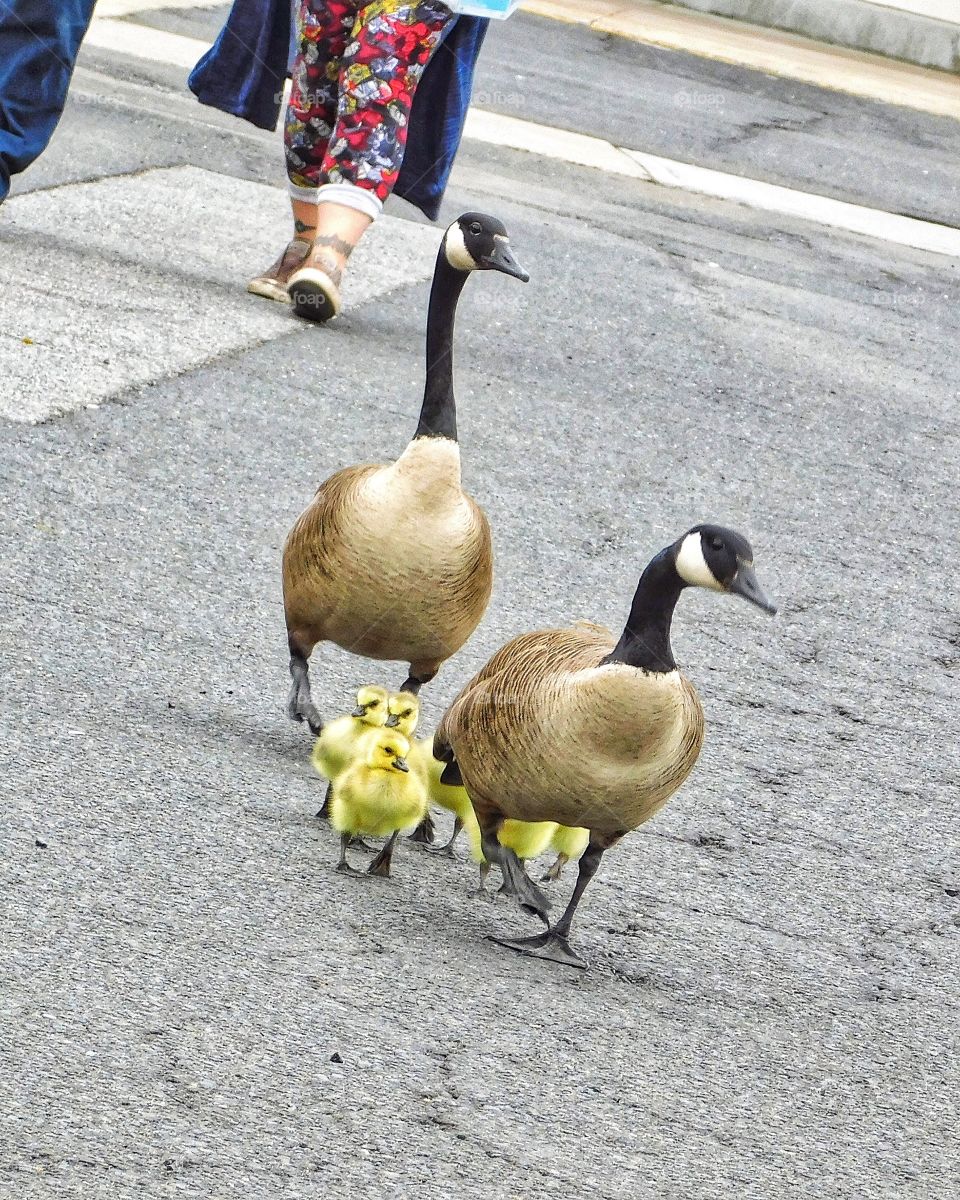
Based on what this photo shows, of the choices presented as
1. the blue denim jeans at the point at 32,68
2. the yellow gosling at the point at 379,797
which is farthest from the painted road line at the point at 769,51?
the yellow gosling at the point at 379,797

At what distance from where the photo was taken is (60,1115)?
8.17ft

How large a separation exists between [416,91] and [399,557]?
3892mm

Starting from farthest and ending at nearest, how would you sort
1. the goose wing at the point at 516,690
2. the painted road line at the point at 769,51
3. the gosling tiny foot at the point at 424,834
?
the painted road line at the point at 769,51 < the gosling tiny foot at the point at 424,834 < the goose wing at the point at 516,690

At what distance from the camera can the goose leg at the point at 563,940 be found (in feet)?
10.8

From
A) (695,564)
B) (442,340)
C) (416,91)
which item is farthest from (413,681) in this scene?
(416,91)

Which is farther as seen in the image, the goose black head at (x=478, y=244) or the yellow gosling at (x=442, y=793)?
the goose black head at (x=478, y=244)

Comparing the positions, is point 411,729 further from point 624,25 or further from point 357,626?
point 624,25

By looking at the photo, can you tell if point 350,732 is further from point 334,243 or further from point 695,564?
point 334,243

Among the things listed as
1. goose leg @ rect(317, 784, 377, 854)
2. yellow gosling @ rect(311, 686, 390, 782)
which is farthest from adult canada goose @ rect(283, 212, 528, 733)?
goose leg @ rect(317, 784, 377, 854)

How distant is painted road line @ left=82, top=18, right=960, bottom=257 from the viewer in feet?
37.2

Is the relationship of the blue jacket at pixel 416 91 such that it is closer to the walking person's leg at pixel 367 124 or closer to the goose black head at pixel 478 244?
the walking person's leg at pixel 367 124

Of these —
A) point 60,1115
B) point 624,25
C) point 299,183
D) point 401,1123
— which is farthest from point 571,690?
point 624,25

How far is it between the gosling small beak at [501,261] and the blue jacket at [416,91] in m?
3.08

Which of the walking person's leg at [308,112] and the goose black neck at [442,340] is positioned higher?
the goose black neck at [442,340]
